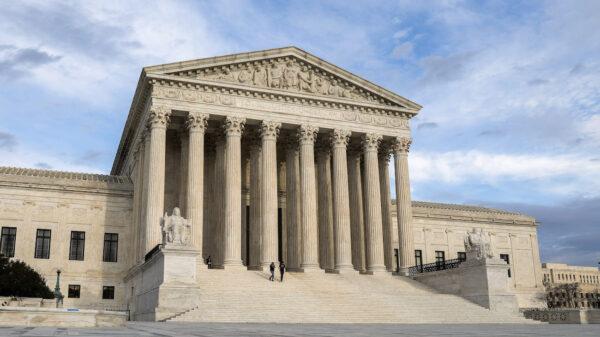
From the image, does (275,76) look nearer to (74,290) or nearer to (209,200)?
(209,200)

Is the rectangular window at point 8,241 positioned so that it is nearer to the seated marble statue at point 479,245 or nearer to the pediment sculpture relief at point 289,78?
the pediment sculpture relief at point 289,78

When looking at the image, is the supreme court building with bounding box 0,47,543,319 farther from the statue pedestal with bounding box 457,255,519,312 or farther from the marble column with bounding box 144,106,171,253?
the statue pedestal with bounding box 457,255,519,312

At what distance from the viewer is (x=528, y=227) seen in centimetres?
6538

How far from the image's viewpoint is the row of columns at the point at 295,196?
1617 inches

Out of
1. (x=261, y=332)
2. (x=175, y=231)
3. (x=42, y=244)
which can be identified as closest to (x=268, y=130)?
(x=175, y=231)

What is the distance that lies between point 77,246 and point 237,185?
13844 mm

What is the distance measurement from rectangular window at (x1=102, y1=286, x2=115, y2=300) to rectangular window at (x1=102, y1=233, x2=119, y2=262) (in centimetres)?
213

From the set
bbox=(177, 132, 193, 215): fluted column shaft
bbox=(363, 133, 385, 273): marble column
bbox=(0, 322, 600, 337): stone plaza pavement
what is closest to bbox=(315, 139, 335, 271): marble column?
bbox=(363, 133, 385, 273): marble column

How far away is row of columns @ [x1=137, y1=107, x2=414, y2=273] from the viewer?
135ft

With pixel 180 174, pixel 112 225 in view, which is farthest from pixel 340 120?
pixel 112 225

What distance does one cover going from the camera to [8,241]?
146ft

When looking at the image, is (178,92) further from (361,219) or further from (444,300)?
(444,300)

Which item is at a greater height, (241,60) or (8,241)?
(241,60)

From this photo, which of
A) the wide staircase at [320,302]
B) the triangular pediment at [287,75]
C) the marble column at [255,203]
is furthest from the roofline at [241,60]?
the wide staircase at [320,302]
